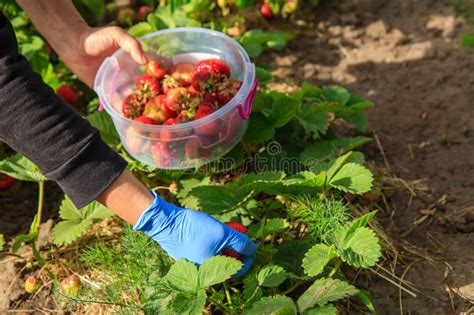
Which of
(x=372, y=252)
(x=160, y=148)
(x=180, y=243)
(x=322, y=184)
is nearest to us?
(x=372, y=252)

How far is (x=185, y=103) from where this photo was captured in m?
2.42

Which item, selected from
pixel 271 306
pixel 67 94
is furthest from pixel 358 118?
pixel 67 94

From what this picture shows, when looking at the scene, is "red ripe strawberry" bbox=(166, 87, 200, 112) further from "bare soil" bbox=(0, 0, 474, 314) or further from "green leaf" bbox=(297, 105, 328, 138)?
"bare soil" bbox=(0, 0, 474, 314)

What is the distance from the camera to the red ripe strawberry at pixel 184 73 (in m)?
2.55

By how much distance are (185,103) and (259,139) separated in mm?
322

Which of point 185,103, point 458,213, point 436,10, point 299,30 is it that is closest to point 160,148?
point 185,103

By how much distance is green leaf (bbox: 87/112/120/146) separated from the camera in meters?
2.71

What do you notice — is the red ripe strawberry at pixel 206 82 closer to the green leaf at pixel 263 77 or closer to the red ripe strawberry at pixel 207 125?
the red ripe strawberry at pixel 207 125

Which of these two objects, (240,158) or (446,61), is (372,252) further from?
(446,61)

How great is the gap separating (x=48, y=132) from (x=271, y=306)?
2.63ft

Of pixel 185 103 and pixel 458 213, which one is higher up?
pixel 185 103

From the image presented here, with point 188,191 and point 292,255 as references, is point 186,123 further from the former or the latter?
point 292,255

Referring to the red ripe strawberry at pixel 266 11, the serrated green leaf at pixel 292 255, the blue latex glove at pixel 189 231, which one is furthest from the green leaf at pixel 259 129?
the red ripe strawberry at pixel 266 11

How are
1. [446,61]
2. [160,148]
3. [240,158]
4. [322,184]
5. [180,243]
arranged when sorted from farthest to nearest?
1. [446,61]
2. [240,158]
3. [160,148]
4. [322,184]
5. [180,243]
